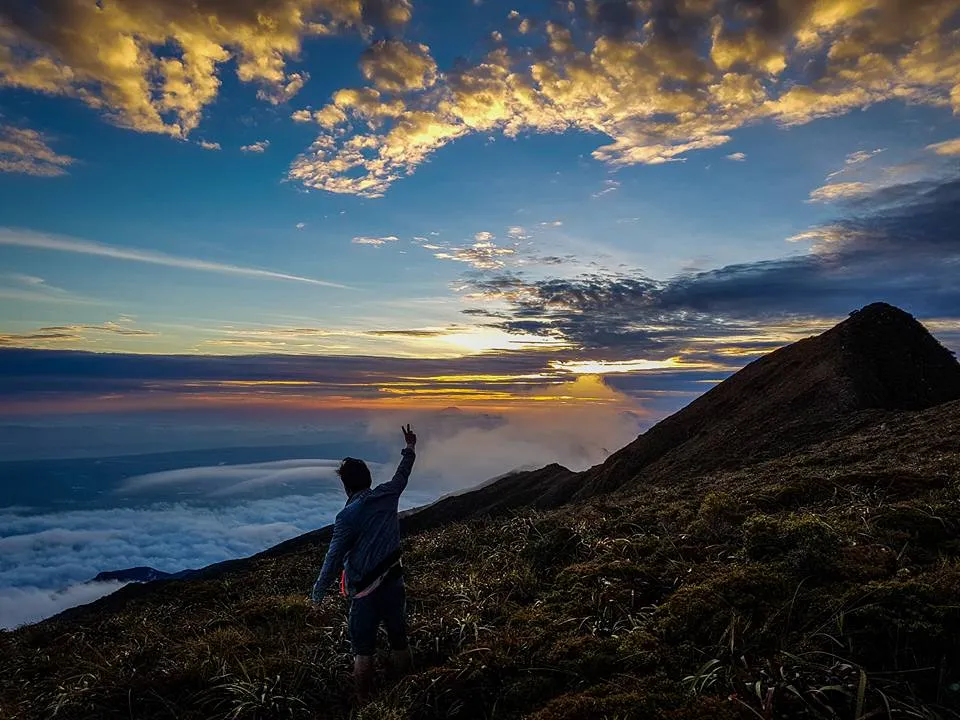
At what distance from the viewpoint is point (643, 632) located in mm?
5703

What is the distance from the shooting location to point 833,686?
4.19 m

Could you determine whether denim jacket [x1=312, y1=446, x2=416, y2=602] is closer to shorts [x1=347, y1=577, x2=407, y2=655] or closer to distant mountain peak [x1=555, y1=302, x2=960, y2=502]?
shorts [x1=347, y1=577, x2=407, y2=655]

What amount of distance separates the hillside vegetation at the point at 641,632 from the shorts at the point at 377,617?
1.40 feet

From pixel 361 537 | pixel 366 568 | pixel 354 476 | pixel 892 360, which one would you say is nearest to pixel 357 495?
pixel 354 476

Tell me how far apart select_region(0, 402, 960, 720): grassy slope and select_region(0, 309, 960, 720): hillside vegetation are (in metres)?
0.02

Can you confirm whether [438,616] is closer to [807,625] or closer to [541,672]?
[541,672]

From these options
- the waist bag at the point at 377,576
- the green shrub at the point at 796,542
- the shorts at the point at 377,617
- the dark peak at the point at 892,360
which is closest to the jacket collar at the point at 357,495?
the waist bag at the point at 377,576

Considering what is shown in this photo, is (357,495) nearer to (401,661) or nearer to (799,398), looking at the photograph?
(401,661)

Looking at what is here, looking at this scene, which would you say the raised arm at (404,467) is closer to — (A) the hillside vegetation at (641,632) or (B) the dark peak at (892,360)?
(A) the hillside vegetation at (641,632)

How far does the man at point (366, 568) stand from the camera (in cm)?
654

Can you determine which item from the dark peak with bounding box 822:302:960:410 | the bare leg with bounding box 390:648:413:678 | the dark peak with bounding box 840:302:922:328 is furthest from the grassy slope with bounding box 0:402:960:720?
the dark peak with bounding box 840:302:922:328

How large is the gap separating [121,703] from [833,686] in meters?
7.43

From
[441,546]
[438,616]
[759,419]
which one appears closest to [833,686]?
[438,616]

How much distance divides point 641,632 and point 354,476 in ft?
11.4
